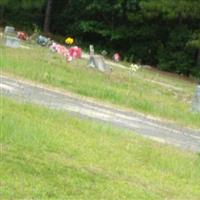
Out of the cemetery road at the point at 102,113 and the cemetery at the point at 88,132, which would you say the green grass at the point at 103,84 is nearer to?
the cemetery at the point at 88,132

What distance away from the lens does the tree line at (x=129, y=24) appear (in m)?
39.6

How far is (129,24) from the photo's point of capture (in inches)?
1753

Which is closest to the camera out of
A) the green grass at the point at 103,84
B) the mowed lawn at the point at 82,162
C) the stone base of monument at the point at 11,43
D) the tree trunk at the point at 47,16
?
the mowed lawn at the point at 82,162

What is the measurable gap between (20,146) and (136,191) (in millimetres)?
1637

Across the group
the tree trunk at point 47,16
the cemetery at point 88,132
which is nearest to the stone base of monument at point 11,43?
the cemetery at point 88,132

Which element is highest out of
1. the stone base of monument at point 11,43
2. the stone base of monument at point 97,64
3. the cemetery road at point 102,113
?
the stone base of monument at point 11,43

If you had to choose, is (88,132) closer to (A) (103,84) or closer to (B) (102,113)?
(B) (102,113)

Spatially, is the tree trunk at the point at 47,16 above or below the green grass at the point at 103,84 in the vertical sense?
above

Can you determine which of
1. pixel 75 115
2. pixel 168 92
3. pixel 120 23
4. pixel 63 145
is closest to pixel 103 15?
pixel 120 23

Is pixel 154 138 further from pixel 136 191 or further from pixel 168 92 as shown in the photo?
pixel 168 92

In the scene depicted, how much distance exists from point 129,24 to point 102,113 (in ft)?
101

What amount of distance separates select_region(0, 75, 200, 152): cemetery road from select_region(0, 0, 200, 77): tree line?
73.6 feet

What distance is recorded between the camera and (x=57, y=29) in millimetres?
49531

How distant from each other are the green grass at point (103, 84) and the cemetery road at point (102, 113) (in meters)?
1.17
